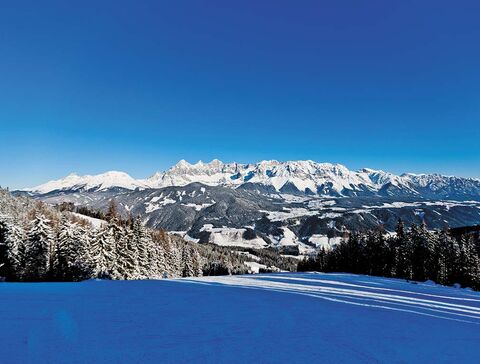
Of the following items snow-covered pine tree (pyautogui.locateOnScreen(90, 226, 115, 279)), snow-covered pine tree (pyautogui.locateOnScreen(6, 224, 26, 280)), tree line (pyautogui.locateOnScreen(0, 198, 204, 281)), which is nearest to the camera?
snow-covered pine tree (pyautogui.locateOnScreen(90, 226, 115, 279))

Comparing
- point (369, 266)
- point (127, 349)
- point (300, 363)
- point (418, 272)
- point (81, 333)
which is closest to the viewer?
point (300, 363)

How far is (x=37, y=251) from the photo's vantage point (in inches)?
1772

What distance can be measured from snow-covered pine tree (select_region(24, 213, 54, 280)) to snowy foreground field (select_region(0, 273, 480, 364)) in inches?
1353

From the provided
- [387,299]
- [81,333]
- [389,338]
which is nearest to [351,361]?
[389,338]

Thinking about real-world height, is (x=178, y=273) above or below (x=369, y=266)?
below

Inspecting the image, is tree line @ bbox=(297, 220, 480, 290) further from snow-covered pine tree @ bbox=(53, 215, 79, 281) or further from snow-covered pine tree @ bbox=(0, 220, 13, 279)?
snow-covered pine tree @ bbox=(0, 220, 13, 279)

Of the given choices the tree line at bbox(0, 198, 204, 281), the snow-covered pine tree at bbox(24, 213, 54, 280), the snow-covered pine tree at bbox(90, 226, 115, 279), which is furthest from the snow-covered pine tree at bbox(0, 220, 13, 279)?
the snow-covered pine tree at bbox(90, 226, 115, 279)

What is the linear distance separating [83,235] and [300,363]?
159 feet

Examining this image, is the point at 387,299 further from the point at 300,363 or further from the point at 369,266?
the point at 369,266

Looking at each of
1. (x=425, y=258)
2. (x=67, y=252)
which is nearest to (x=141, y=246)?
(x=67, y=252)

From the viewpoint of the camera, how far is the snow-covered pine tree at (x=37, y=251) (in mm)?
45000

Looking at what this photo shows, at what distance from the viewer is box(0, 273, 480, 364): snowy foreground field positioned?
7.48 m

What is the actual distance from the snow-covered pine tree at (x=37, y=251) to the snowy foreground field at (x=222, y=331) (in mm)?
34375

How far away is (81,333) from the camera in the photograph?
881 cm
